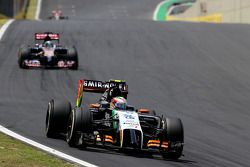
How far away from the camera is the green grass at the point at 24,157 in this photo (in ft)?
31.4

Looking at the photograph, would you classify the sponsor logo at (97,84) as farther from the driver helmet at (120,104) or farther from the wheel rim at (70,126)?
the wheel rim at (70,126)

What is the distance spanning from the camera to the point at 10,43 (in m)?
33.5

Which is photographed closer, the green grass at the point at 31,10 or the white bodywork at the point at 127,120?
the white bodywork at the point at 127,120

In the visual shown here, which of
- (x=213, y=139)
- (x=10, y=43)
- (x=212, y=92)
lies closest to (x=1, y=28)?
(x=10, y=43)

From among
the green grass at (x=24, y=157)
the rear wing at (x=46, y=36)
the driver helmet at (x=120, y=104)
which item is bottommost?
the green grass at (x=24, y=157)

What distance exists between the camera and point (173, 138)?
12.4m

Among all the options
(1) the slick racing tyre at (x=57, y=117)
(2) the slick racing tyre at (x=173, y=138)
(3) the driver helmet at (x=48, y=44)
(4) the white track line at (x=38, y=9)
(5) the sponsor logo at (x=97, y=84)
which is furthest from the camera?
(4) the white track line at (x=38, y=9)

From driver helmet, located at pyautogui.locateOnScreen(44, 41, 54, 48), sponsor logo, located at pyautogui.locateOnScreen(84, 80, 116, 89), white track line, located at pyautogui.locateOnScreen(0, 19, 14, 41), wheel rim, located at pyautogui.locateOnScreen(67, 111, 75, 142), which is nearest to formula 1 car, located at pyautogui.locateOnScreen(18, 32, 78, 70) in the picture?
driver helmet, located at pyautogui.locateOnScreen(44, 41, 54, 48)

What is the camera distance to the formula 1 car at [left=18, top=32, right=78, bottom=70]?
27188 mm

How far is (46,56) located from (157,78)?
181 inches

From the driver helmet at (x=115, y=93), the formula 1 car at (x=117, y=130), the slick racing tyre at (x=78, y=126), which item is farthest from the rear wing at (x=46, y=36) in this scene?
the slick racing tyre at (x=78, y=126)

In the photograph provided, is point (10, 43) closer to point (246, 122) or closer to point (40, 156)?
point (246, 122)

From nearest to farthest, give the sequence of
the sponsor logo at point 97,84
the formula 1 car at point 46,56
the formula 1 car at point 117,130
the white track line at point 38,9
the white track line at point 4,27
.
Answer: the formula 1 car at point 117,130
the sponsor logo at point 97,84
the formula 1 car at point 46,56
the white track line at point 4,27
the white track line at point 38,9

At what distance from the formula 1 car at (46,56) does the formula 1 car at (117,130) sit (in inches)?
550
